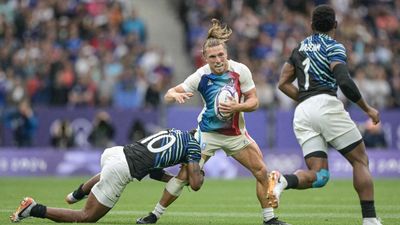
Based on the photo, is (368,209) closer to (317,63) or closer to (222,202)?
(317,63)

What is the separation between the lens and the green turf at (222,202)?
13.7m

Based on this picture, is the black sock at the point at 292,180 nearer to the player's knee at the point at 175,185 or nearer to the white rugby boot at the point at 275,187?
the white rugby boot at the point at 275,187

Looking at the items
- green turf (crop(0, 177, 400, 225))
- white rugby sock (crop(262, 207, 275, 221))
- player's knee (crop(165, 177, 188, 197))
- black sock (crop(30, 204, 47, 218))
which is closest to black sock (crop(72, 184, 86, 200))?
green turf (crop(0, 177, 400, 225))

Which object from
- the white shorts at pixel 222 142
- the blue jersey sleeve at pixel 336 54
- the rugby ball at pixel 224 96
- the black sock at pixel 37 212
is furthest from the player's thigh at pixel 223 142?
the black sock at pixel 37 212

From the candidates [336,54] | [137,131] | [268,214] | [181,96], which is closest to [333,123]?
[336,54]

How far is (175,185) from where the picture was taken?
12508mm

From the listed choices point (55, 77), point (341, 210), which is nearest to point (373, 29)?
point (55, 77)

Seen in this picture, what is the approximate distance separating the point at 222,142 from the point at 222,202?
490 cm

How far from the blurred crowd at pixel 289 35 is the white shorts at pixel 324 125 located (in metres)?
15.0

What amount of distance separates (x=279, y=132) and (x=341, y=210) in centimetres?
1138

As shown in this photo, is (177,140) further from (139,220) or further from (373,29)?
(373,29)

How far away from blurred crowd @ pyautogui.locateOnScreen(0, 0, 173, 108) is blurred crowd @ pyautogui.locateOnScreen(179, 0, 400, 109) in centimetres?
193

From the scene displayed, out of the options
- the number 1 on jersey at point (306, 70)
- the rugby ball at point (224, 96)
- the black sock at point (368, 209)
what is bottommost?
the black sock at point (368, 209)

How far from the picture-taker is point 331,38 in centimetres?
1189
